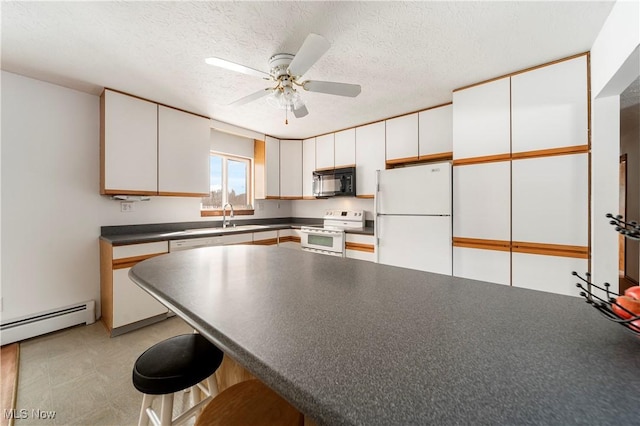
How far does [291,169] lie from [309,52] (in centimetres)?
285

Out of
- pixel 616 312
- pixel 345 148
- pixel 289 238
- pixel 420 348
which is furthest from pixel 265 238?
pixel 616 312

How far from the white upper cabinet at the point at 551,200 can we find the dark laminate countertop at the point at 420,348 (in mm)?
1584

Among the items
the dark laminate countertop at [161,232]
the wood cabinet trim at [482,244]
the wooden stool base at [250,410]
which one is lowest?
the wooden stool base at [250,410]

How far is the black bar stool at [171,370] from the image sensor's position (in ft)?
2.94

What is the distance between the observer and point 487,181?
2.31 m

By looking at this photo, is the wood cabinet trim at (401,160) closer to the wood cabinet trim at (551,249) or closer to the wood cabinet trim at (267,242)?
the wood cabinet trim at (551,249)

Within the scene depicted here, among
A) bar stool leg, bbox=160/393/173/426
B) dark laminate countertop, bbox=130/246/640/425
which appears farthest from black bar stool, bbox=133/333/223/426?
dark laminate countertop, bbox=130/246/640/425

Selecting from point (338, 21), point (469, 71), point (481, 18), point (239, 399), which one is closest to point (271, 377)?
point (239, 399)

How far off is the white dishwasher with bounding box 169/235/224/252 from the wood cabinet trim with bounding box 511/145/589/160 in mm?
3154

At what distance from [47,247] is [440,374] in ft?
11.2

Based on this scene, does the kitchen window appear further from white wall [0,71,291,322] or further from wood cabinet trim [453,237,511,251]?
wood cabinet trim [453,237,511,251]

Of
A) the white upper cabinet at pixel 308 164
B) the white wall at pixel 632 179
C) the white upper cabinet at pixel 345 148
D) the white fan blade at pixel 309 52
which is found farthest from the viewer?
the white upper cabinet at pixel 308 164

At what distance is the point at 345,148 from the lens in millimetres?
3729

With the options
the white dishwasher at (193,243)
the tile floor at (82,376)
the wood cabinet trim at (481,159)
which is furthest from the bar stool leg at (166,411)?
the wood cabinet trim at (481,159)
